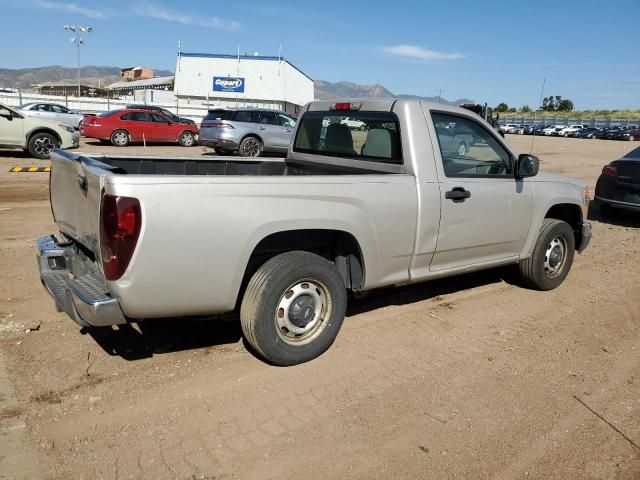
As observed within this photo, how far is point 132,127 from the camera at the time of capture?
20.2 meters

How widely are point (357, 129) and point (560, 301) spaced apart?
8.98 ft

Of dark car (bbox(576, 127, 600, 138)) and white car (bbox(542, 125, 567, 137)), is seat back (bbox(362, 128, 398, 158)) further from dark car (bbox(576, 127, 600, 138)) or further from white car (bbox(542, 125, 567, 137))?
white car (bbox(542, 125, 567, 137))

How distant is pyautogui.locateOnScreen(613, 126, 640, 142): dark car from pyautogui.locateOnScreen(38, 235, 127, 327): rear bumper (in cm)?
5763

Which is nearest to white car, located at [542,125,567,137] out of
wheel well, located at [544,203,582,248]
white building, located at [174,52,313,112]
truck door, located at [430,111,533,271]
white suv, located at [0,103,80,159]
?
white building, located at [174,52,313,112]

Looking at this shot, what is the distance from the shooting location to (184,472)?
2711 mm

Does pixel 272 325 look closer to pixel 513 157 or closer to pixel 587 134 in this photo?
pixel 513 157

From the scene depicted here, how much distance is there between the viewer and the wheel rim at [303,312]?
3.72 m

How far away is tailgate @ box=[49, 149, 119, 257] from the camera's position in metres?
3.23

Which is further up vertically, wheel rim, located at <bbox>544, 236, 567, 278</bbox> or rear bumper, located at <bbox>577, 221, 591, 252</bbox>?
rear bumper, located at <bbox>577, 221, 591, 252</bbox>

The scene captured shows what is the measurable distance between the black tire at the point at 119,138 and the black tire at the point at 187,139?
226cm

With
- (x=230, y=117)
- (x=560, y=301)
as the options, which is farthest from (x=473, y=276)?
(x=230, y=117)

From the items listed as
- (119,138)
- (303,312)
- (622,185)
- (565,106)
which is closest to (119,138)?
(119,138)

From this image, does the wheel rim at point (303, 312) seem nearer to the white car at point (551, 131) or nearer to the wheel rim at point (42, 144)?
the wheel rim at point (42, 144)

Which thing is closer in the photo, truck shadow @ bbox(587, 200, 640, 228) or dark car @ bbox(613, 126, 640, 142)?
truck shadow @ bbox(587, 200, 640, 228)
